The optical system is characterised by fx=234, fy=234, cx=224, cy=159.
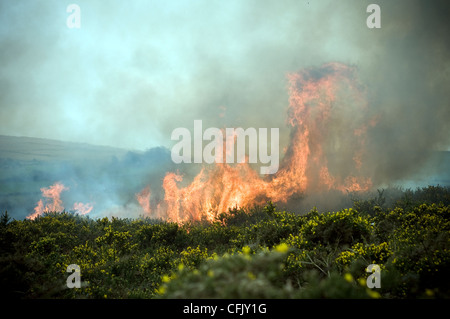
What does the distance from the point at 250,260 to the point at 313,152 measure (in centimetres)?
2346

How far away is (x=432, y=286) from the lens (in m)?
4.11

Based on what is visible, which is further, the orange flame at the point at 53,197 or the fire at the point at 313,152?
the orange flame at the point at 53,197

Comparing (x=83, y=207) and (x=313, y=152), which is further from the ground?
(x=313, y=152)

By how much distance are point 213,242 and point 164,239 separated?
2.46m

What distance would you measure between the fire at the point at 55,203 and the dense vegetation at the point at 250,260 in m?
20.3

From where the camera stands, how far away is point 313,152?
2455cm

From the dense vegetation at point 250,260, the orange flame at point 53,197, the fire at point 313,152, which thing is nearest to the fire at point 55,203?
the orange flame at point 53,197

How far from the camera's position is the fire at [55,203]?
29.5 metres

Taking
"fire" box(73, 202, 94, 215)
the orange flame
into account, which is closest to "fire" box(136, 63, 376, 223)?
"fire" box(73, 202, 94, 215)

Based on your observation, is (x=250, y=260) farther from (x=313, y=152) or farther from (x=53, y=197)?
(x=53, y=197)

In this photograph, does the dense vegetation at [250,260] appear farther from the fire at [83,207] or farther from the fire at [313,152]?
the fire at [83,207]

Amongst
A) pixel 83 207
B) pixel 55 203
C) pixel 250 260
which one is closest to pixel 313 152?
pixel 250 260

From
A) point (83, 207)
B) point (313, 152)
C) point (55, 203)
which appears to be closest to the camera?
point (313, 152)

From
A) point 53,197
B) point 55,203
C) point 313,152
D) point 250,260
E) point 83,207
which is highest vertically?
point 313,152
